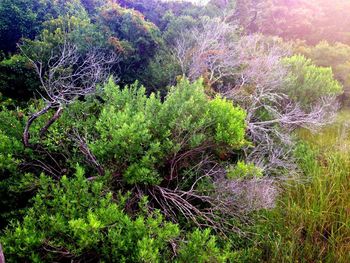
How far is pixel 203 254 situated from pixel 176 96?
2576 millimetres

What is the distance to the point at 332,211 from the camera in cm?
480

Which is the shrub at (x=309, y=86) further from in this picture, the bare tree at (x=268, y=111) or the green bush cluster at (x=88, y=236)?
the green bush cluster at (x=88, y=236)

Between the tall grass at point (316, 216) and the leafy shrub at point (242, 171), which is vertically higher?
the leafy shrub at point (242, 171)

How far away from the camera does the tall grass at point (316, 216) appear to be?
441 cm

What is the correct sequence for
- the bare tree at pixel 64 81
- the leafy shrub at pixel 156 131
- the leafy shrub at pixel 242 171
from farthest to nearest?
the bare tree at pixel 64 81 → the leafy shrub at pixel 242 171 → the leafy shrub at pixel 156 131

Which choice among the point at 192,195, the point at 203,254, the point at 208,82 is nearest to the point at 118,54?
the point at 208,82

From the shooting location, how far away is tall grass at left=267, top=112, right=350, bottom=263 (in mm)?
4406

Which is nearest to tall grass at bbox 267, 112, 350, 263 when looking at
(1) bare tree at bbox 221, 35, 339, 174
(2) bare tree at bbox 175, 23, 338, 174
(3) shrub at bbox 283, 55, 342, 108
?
(1) bare tree at bbox 221, 35, 339, 174

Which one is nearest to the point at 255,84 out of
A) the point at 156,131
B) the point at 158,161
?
the point at 156,131

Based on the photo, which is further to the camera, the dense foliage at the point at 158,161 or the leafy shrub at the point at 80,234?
the dense foliage at the point at 158,161

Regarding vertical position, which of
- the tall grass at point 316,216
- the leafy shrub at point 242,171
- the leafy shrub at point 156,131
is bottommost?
the tall grass at point 316,216

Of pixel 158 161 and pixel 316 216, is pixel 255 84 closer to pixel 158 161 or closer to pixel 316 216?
pixel 316 216

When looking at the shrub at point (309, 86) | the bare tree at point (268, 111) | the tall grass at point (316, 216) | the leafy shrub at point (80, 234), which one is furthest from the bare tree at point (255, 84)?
the leafy shrub at point (80, 234)

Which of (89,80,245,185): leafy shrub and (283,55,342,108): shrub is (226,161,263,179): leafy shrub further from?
(283,55,342,108): shrub
